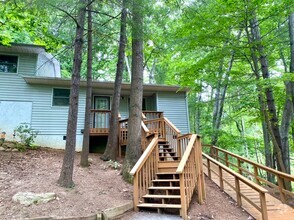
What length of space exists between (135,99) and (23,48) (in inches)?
283

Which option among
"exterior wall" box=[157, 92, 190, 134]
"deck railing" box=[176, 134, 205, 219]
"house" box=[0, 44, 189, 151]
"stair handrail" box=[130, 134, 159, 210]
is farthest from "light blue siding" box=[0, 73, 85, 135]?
"deck railing" box=[176, 134, 205, 219]

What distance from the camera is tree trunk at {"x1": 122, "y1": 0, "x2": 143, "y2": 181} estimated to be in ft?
19.4

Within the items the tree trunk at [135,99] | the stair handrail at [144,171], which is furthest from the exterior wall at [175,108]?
the stair handrail at [144,171]

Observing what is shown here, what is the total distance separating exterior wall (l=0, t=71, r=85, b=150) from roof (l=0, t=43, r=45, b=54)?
1223 mm

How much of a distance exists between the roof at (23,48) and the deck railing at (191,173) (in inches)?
351

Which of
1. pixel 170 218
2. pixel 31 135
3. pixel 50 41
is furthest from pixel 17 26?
pixel 170 218

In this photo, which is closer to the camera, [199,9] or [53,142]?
[199,9]

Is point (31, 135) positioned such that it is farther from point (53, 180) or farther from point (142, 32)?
point (142, 32)

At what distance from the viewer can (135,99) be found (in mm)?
6504

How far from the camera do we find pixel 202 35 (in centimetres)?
630

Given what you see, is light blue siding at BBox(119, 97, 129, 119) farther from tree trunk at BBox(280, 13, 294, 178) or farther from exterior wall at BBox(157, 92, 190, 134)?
tree trunk at BBox(280, 13, 294, 178)

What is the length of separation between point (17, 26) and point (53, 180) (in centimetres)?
654

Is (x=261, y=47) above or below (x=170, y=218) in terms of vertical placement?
above

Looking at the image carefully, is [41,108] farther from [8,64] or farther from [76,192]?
[76,192]
